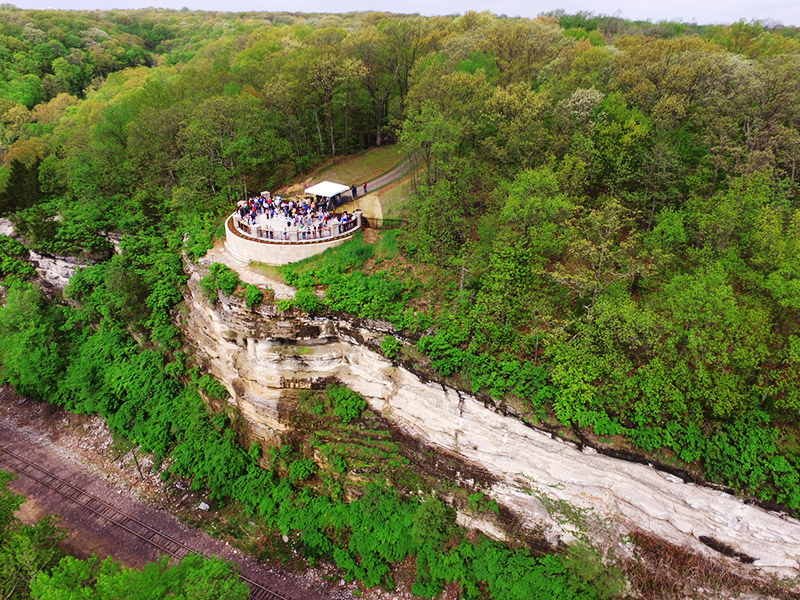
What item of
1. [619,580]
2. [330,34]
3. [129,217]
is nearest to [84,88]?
[330,34]

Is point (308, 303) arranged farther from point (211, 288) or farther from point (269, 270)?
point (211, 288)

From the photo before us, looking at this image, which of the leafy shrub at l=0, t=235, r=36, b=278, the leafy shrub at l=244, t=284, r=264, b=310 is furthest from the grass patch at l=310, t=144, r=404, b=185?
the leafy shrub at l=0, t=235, r=36, b=278

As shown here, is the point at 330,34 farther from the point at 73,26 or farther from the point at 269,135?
the point at 73,26

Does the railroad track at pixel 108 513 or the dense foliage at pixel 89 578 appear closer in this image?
the dense foliage at pixel 89 578

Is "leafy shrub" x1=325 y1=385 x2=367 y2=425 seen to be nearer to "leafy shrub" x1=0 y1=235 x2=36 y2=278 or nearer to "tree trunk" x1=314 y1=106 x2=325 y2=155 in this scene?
"tree trunk" x1=314 y1=106 x2=325 y2=155

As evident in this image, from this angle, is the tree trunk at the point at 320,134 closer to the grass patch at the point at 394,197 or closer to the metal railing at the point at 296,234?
the grass patch at the point at 394,197

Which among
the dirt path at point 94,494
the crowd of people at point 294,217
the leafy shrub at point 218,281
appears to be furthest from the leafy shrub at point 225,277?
the dirt path at point 94,494
